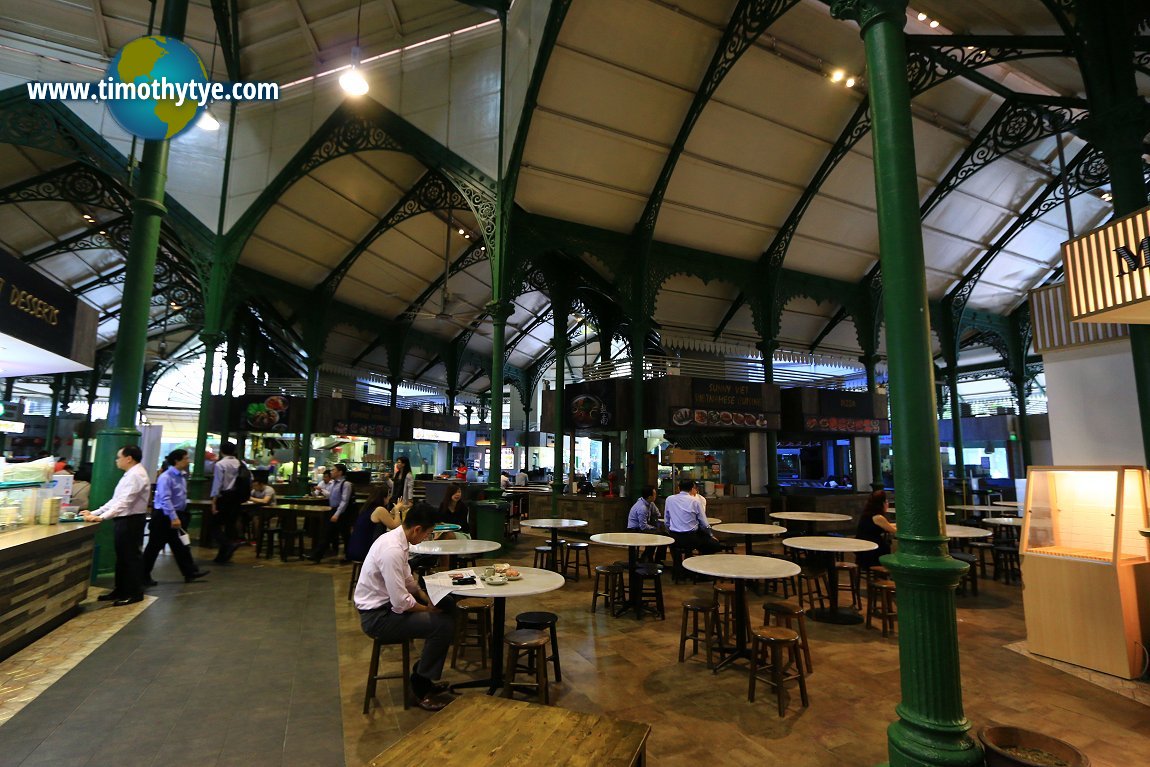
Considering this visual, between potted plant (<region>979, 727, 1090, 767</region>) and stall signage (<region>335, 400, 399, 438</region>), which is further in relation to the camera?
stall signage (<region>335, 400, 399, 438</region>)

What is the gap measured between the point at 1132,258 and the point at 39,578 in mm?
9017

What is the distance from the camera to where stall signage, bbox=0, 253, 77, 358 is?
14.7ft

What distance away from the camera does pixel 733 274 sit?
472 inches

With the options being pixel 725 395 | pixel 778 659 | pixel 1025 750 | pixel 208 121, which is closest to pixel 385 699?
pixel 778 659

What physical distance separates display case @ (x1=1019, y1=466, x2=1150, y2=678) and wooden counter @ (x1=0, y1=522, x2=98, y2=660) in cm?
839

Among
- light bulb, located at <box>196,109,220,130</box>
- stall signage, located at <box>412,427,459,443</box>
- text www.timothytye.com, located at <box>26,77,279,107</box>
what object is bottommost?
stall signage, located at <box>412,427,459,443</box>

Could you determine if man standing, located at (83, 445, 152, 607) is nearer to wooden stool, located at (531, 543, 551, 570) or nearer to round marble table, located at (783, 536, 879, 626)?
wooden stool, located at (531, 543, 551, 570)

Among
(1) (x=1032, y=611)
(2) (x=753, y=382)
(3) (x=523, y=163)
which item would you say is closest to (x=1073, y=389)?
(1) (x=1032, y=611)

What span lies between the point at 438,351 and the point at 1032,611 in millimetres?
16519

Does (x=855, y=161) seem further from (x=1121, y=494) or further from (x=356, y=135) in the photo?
(x=356, y=135)

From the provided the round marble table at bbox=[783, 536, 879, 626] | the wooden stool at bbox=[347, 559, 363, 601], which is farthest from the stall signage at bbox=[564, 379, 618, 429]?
the wooden stool at bbox=[347, 559, 363, 601]

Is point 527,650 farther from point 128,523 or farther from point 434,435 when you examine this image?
point 434,435

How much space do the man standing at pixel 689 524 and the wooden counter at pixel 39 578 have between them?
6385 millimetres

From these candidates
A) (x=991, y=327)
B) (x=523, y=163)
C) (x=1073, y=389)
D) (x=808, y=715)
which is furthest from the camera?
(x=991, y=327)
